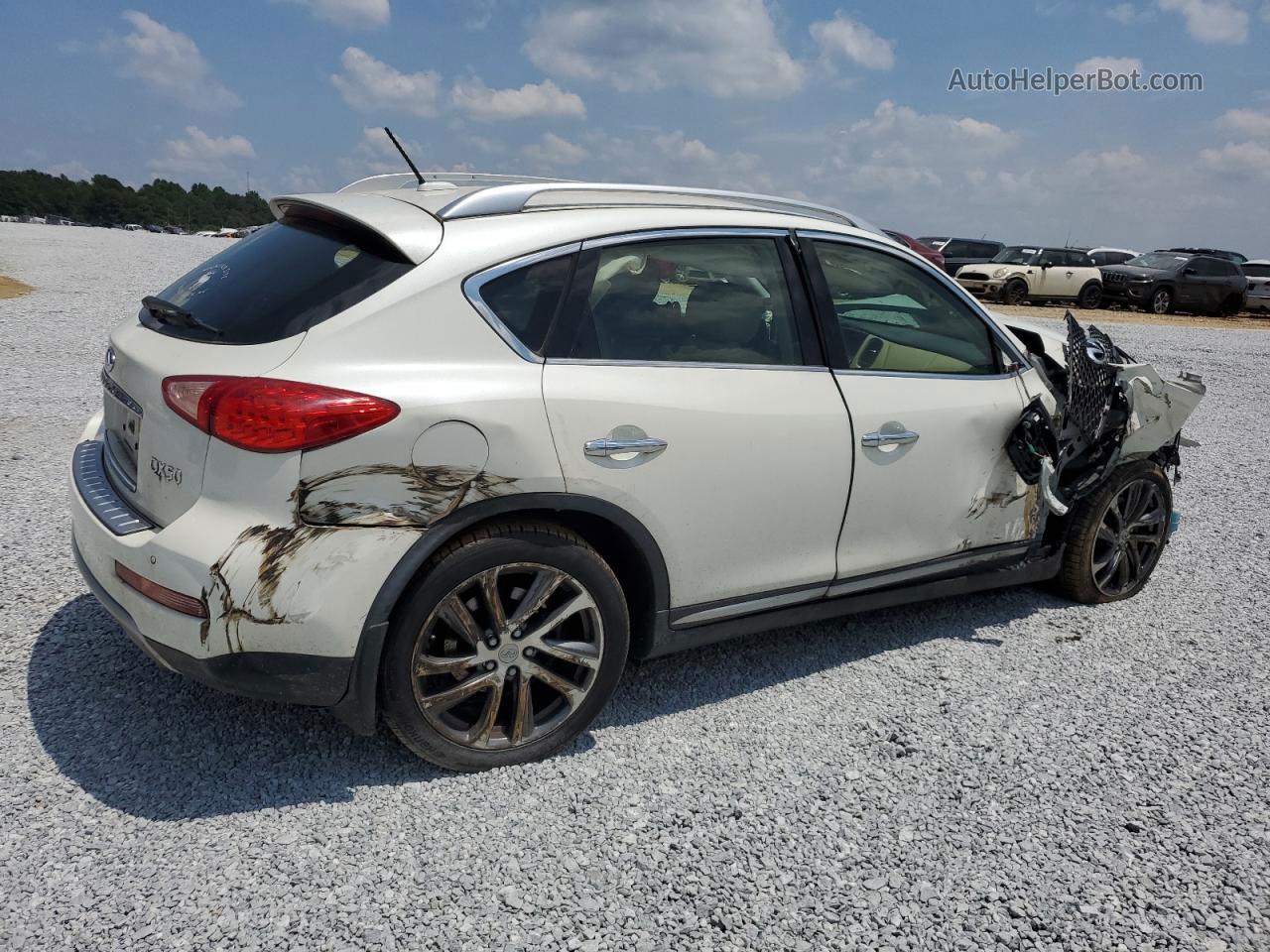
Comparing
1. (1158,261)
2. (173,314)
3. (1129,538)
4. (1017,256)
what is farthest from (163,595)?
(1158,261)

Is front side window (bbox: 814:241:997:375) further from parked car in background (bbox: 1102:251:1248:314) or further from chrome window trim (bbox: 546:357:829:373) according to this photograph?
parked car in background (bbox: 1102:251:1248:314)

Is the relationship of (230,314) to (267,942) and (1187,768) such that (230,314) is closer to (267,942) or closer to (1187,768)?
(267,942)

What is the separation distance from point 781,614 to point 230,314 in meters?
2.10

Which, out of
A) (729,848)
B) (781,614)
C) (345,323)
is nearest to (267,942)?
(729,848)

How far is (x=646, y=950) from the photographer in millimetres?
2387

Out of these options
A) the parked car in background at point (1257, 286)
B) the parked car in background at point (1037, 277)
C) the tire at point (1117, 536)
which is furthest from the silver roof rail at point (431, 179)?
the parked car in background at point (1257, 286)

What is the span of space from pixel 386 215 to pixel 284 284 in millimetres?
374

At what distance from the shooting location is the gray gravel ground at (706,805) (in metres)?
2.48

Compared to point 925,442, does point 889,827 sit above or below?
below

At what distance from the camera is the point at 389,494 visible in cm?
263

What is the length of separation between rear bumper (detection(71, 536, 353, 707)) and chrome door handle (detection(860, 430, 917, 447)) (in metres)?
1.92

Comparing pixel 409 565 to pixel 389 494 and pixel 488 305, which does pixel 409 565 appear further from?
pixel 488 305

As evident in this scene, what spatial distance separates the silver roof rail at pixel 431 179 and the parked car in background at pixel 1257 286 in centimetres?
3087

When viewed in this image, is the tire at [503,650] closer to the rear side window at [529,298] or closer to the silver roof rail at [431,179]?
the rear side window at [529,298]
